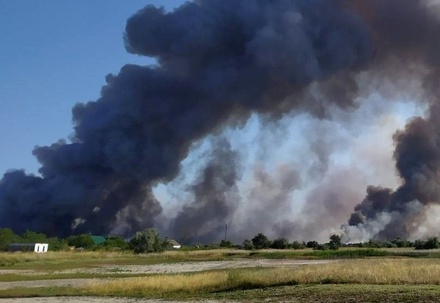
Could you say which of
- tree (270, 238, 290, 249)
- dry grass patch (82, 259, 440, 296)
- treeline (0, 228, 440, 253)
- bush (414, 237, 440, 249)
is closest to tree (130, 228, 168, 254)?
treeline (0, 228, 440, 253)

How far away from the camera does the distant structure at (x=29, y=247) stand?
110 metres

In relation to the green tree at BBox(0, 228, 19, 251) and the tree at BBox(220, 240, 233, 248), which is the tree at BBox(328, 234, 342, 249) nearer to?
the tree at BBox(220, 240, 233, 248)

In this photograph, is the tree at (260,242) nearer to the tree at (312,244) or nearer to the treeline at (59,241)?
the tree at (312,244)

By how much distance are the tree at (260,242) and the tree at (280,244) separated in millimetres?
1657

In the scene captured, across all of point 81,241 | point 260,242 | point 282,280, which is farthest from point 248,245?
point 282,280

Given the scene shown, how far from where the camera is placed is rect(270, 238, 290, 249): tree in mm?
137525

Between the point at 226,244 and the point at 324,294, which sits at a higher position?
the point at 226,244

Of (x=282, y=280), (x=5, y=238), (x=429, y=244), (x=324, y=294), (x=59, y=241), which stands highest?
(x=59, y=241)

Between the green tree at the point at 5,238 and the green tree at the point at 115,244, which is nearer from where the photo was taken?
the green tree at the point at 5,238

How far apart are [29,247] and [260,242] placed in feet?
183

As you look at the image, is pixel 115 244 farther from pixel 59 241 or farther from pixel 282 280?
pixel 282 280

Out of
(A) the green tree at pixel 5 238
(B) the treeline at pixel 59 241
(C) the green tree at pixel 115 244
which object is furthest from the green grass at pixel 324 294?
(C) the green tree at pixel 115 244

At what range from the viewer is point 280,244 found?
139m

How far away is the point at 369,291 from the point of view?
92.5 feet
